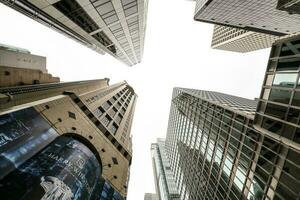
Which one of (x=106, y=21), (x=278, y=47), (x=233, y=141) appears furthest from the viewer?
(x=106, y=21)

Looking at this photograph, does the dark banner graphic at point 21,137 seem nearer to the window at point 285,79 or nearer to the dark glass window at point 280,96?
the dark glass window at point 280,96

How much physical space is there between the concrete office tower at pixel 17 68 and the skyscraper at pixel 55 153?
7094mm

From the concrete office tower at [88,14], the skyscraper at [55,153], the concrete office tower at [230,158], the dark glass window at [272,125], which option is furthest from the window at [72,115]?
the dark glass window at [272,125]

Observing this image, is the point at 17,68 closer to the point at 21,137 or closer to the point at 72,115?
the point at 72,115

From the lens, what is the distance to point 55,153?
25.1 m

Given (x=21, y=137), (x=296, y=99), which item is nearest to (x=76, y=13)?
(x=21, y=137)

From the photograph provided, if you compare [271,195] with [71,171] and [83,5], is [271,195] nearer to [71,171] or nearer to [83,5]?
[71,171]

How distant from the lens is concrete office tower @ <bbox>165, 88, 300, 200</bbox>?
2177 cm

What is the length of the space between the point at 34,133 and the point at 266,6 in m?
62.1

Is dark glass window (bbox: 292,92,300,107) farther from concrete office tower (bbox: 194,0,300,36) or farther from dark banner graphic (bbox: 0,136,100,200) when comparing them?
concrete office tower (bbox: 194,0,300,36)

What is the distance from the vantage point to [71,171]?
2419 cm

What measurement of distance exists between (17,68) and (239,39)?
115928 mm

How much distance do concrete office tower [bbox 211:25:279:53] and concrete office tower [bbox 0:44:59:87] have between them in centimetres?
9932

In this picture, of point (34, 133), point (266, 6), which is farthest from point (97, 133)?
point (266, 6)
